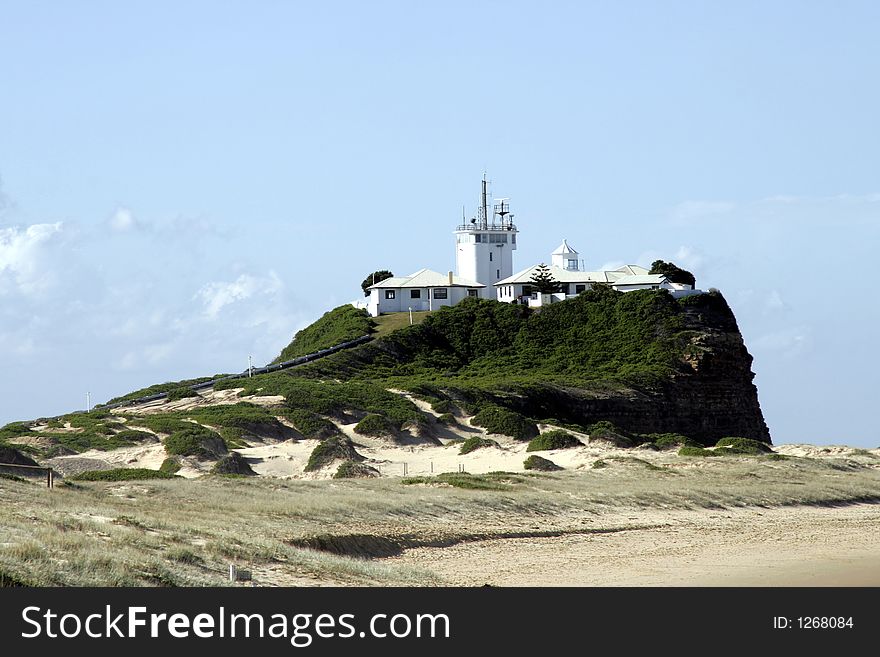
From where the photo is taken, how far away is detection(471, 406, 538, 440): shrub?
52906mm

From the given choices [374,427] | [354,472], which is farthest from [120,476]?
[374,427]

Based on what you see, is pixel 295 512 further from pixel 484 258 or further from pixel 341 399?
pixel 484 258

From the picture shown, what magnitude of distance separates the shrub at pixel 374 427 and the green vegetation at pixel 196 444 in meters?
6.38

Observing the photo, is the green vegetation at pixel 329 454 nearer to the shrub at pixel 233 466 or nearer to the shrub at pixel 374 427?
the shrub at pixel 233 466

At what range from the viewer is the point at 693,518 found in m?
33.8

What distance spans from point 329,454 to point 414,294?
42504 mm

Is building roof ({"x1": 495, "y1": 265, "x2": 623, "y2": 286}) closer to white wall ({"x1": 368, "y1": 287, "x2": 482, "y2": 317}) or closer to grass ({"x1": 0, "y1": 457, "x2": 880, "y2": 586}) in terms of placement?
white wall ({"x1": 368, "y1": 287, "x2": 482, "y2": 317})

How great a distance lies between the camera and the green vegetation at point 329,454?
44256 mm

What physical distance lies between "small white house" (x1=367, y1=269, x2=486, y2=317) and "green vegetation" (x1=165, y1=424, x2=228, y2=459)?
40.1 metres

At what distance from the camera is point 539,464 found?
44469 millimetres

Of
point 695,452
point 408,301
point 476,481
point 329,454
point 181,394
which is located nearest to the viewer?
point 476,481

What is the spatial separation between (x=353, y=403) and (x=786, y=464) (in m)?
18.3

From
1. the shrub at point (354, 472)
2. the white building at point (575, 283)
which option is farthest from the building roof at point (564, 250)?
the shrub at point (354, 472)

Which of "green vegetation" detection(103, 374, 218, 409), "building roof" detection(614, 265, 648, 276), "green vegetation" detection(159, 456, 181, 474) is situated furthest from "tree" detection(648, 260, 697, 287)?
"green vegetation" detection(159, 456, 181, 474)
